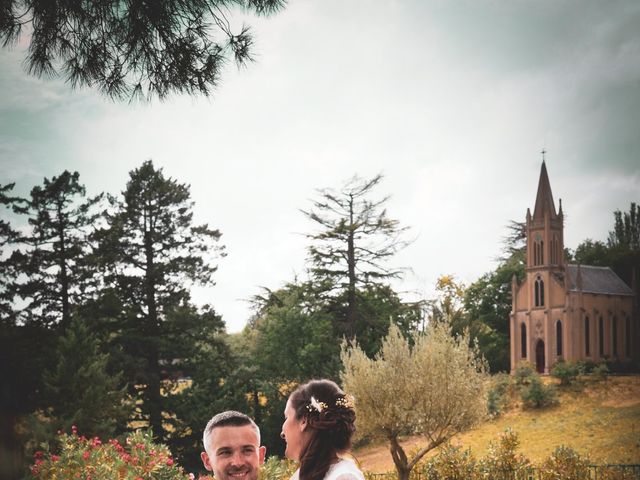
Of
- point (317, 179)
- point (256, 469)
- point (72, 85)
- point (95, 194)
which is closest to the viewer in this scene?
point (256, 469)

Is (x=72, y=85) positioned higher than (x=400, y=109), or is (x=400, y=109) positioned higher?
(x=400, y=109)

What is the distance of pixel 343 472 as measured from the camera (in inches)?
102

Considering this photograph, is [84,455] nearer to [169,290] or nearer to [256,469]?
[256,469]

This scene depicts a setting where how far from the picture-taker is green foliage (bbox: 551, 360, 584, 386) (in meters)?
33.0

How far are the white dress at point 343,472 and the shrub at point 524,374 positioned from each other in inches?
1246

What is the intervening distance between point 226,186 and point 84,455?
26.8 meters

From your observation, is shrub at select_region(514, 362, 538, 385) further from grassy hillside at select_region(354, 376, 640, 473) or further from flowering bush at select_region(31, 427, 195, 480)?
flowering bush at select_region(31, 427, 195, 480)

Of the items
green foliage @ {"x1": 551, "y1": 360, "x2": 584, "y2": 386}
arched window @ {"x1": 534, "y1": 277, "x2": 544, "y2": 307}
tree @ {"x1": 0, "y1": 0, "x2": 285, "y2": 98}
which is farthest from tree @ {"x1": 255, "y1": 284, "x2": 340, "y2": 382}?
tree @ {"x1": 0, "y1": 0, "x2": 285, "y2": 98}

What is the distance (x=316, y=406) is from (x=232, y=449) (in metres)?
0.46

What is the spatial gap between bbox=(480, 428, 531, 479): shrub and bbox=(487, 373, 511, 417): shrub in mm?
12344

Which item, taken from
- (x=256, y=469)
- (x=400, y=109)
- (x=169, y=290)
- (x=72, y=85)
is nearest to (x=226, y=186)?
(x=169, y=290)

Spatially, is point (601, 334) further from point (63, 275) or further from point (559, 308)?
point (63, 275)

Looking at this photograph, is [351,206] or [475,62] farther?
[351,206]

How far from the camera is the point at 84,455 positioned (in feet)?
22.8
